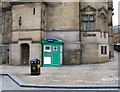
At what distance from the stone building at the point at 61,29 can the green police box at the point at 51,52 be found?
639 mm

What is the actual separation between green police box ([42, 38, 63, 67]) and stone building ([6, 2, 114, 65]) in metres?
0.64

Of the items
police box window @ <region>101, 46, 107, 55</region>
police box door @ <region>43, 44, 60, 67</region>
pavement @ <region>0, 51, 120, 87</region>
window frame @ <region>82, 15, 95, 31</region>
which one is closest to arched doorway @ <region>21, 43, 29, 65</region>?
police box door @ <region>43, 44, 60, 67</region>

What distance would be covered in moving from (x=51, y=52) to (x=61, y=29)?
122 inches

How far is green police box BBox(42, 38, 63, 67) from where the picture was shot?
626 inches

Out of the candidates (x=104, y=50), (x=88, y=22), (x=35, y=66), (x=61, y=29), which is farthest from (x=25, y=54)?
(x=104, y=50)

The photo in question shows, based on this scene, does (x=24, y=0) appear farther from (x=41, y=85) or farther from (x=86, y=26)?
(x=41, y=85)

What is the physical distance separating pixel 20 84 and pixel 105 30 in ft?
47.2

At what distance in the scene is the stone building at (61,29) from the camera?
53.7 ft

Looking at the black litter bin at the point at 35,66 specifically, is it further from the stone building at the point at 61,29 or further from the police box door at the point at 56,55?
the stone building at the point at 61,29

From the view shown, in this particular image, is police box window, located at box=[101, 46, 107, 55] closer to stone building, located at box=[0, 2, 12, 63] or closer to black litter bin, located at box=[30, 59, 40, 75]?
black litter bin, located at box=[30, 59, 40, 75]

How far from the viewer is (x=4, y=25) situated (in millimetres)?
20578

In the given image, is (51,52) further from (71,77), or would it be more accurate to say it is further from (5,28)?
(5,28)

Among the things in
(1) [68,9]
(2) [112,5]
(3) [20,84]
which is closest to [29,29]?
(1) [68,9]

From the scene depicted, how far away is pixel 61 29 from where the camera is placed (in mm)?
17578
